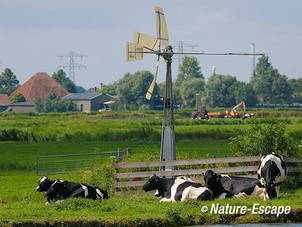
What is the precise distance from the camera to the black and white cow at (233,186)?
2073cm

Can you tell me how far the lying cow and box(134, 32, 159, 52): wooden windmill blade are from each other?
26.3ft

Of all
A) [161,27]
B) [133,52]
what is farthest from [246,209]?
[161,27]

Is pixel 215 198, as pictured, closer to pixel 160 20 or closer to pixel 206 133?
pixel 160 20

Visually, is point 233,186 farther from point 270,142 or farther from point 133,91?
point 133,91

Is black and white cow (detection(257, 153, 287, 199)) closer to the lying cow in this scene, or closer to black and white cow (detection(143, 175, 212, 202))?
black and white cow (detection(143, 175, 212, 202))

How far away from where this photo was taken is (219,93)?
192m

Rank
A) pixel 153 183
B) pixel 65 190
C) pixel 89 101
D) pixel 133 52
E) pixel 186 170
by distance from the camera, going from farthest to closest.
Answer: pixel 89 101, pixel 133 52, pixel 186 170, pixel 153 183, pixel 65 190

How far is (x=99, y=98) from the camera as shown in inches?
7495

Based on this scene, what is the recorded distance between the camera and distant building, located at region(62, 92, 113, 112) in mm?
186125

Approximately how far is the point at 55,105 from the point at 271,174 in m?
171

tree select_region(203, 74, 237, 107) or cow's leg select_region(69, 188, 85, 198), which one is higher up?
tree select_region(203, 74, 237, 107)

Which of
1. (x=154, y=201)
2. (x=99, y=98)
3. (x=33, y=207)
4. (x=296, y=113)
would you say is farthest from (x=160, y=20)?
(x=99, y=98)

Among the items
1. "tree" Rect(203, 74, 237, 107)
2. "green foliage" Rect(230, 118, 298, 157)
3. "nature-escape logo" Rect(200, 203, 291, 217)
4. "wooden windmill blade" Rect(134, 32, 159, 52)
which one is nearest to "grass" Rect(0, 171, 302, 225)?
"nature-escape logo" Rect(200, 203, 291, 217)

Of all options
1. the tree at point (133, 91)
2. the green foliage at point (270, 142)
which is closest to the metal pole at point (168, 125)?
the green foliage at point (270, 142)
